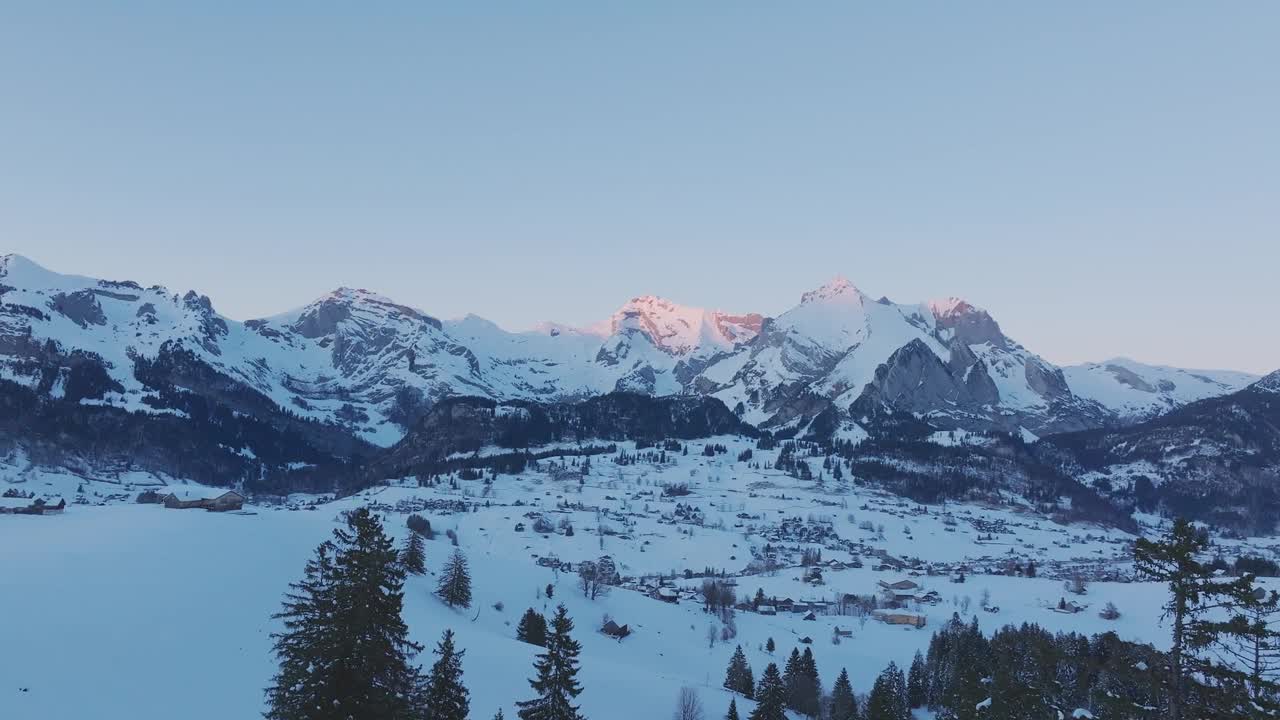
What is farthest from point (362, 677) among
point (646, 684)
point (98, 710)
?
point (646, 684)

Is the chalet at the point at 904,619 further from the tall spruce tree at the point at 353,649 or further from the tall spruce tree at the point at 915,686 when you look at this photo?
the tall spruce tree at the point at 353,649

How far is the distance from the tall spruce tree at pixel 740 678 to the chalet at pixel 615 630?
15.7 meters

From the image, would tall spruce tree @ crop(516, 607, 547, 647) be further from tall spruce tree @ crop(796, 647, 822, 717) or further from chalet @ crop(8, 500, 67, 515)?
chalet @ crop(8, 500, 67, 515)

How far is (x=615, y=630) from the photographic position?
362 ft

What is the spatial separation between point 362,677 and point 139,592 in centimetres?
5058

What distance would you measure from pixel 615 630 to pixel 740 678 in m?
20.4

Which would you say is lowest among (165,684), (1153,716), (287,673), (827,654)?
(827,654)

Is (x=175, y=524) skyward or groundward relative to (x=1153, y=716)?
groundward

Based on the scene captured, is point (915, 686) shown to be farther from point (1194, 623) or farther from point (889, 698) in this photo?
point (1194, 623)

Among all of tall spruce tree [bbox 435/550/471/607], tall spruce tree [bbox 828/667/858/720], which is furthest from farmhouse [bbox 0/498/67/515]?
tall spruce tree [bbox 828/667/858/720]

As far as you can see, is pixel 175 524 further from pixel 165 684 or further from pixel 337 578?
pixel 337 578

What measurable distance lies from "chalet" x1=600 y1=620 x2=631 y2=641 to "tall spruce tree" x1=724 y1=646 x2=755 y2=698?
15680 mm

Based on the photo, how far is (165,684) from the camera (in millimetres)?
50969

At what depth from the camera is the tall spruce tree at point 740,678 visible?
93500mm
